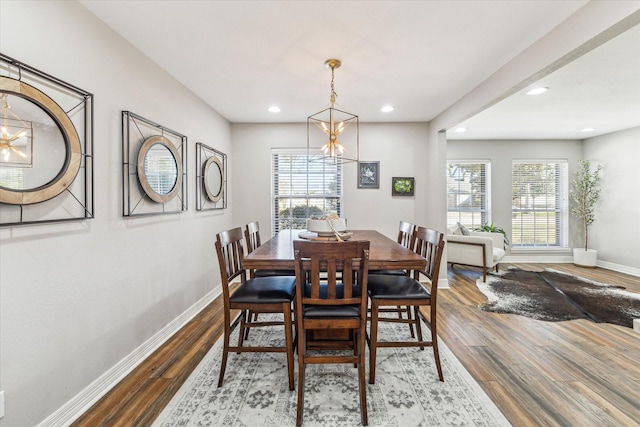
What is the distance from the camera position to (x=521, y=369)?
2.17 metres

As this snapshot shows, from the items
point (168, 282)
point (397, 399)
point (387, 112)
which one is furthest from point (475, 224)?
point (168, 282)

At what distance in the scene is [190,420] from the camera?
65.2 inches

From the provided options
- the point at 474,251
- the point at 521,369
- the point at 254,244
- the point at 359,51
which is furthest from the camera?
the point at 474,251

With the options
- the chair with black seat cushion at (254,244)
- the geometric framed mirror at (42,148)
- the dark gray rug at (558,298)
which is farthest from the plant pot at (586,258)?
the geometric framed mirror at (42,148)

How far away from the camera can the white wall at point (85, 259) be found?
4.60 feet

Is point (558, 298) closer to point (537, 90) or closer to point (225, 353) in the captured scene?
point (537, 90)

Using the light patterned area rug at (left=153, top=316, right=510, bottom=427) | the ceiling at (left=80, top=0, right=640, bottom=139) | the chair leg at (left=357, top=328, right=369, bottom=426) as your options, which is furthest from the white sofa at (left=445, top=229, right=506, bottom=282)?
the chair leg at (left=357, top=328, right=369, bottom=426)

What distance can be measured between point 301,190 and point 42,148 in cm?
331

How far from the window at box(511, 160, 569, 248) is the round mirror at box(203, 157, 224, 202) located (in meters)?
5.63

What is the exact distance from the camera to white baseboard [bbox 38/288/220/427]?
1.61 m

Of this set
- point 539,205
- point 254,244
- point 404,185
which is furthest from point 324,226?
point 539,205

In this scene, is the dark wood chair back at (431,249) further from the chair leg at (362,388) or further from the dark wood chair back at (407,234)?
the chair leg at (362,388)

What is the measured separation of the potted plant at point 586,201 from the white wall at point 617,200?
0.10 metres

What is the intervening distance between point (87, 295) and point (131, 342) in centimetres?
62
